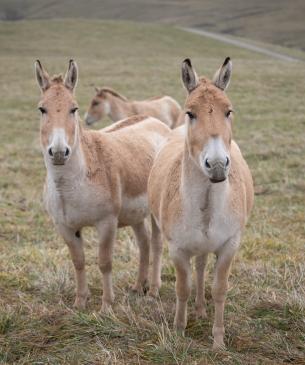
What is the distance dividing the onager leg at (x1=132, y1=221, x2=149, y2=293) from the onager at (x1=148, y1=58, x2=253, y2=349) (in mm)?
1382

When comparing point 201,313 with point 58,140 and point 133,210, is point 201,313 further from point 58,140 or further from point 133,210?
point 58,140

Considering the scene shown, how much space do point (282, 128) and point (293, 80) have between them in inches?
534

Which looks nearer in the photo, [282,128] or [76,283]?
[76,283]

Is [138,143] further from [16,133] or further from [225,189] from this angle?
[16,133]

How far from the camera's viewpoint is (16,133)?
18.9 meters

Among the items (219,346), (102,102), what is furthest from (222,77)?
(102,102)

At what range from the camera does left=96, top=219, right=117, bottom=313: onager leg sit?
545 cm

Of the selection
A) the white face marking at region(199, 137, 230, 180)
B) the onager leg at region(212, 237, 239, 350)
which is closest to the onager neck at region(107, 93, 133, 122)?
the onager leg at region(212, 237, 239, 350)

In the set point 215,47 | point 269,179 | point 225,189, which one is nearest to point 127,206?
point 225,189

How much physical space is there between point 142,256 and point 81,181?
1505mm

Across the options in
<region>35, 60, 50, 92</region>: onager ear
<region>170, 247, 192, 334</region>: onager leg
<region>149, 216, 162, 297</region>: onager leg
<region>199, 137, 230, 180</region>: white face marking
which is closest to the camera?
<region>199, 137, 230, 180</region>: white face marking

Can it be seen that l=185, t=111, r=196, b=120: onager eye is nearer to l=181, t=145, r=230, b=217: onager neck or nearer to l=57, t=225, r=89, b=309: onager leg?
l=181, t=145, r=230, b=217: onager neck

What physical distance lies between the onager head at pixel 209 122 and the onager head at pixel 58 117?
49.4 inches

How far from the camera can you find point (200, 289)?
210 inches
